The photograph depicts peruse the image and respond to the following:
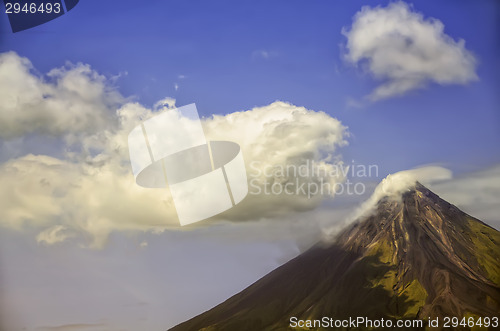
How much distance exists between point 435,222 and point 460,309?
97.5 ft

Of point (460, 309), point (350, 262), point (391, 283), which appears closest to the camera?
point (460, 309)

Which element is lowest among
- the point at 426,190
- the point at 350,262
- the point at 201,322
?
the point at 201,322

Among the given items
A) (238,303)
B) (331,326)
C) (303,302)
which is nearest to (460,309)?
(331,326)

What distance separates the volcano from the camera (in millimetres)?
95062

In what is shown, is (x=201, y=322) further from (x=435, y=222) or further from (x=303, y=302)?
(x=435, y=222)

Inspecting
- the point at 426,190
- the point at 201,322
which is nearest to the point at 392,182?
the point at 426,190

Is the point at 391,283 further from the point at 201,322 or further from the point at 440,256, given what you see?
the point at 201,322

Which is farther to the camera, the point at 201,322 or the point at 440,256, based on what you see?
the point at 201,322

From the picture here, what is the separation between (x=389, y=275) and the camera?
106 metres

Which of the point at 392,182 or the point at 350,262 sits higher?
the point at 392,182

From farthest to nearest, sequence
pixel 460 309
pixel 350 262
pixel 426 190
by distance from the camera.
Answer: pixel 426 190 → pixel 350 262 → pixel 460 309

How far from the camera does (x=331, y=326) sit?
9425 centimetres

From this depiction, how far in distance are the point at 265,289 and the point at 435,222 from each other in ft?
147

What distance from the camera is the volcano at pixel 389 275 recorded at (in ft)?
312
